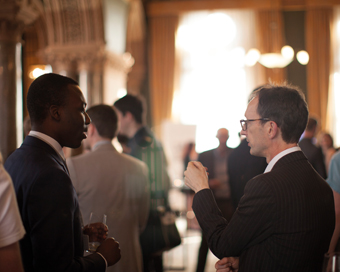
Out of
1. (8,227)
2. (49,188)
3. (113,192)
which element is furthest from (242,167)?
(8,227)

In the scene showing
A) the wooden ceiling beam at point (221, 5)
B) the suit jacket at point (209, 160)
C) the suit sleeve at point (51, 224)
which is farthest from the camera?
the wooden ceiling beam at point (221, 5)

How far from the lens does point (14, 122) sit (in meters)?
4.63

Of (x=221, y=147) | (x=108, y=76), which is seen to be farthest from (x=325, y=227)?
(x=108, y=76)

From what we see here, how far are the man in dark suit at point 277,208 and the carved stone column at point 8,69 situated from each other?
3.46 m

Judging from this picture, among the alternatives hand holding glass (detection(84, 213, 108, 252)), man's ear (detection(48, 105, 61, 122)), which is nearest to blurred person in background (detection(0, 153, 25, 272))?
man's ear (detection(48, 105, 61, 122))

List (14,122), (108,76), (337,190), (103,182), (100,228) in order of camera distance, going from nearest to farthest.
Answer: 1. (100,228)
2. (103,182)
3. (337,190)
4. (14,122)
5. (108,76)

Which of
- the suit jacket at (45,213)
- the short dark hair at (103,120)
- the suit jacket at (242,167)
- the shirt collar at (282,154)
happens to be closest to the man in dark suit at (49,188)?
the suit jacket at (45,213)

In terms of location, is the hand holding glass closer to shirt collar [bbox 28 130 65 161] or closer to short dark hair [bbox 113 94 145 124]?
shirt collar [bbox 28 130 65 161]

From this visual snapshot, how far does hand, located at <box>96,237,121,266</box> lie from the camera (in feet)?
5.47

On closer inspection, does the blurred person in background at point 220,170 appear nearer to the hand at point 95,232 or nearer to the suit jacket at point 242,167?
the suit jacket at point 242,167

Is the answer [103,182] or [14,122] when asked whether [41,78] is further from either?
[14,122]

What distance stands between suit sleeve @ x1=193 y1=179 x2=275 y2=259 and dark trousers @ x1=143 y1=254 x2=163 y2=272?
1614 millimetres

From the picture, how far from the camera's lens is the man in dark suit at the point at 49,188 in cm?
137

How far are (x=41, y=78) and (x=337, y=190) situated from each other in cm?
220
